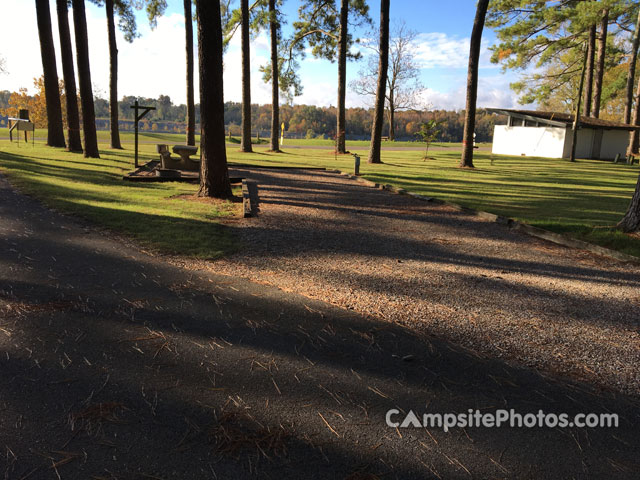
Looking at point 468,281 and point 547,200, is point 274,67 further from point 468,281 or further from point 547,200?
point 468,281

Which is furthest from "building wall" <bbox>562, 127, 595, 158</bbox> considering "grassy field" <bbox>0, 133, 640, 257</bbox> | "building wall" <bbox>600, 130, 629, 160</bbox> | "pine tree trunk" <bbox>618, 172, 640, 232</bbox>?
"pine tree trunk" <bbox>618, 172, 640, 232</bbox>

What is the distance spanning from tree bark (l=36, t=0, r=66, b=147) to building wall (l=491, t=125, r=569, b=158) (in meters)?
34.2

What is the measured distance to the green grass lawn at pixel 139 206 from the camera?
6000mm

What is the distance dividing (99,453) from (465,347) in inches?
93.0

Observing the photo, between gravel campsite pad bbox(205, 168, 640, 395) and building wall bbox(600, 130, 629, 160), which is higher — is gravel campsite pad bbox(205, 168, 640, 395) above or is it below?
below

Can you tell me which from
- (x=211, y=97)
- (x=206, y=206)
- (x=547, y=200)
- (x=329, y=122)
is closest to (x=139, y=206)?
(x=206, y=206)

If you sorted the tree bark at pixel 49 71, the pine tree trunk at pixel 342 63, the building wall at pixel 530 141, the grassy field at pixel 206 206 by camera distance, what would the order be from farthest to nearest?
1. the building wall at pixel 530 141
2. the pine tree trunk at pixel 342 63
3. the tree bark at pixel 49 71
4. the grassy field at pixel 206 206

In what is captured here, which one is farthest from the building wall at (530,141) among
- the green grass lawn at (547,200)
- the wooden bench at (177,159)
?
the wooden bench at (177,159)

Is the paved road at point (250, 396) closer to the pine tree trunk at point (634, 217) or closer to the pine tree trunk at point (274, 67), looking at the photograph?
the pine tree trunk at point (634, 217)

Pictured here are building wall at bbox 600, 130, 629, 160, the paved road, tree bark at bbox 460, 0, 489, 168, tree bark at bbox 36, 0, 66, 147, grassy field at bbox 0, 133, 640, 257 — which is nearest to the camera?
the paved road

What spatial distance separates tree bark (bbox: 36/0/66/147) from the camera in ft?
72.0

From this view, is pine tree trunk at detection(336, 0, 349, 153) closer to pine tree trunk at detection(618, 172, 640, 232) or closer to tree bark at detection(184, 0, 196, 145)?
tree bark at detection(184, 0, 196, 145)

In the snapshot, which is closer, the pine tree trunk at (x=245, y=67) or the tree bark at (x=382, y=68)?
the tree bark at (x=382, y=68)

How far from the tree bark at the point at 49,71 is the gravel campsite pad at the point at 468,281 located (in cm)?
2021
